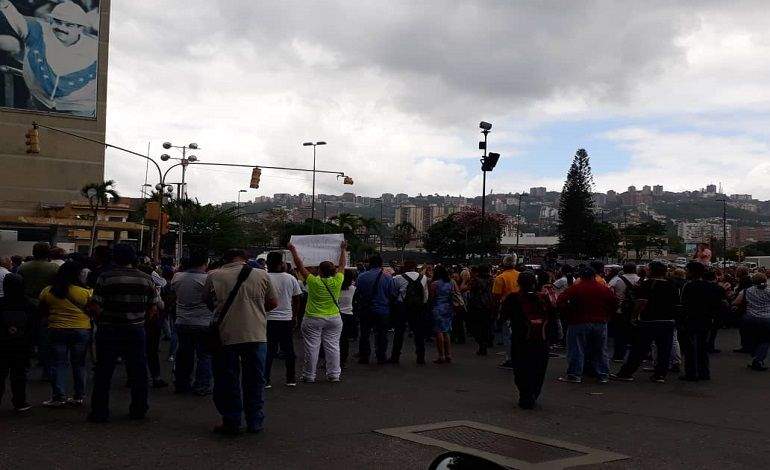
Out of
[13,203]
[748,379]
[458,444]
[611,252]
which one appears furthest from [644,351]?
[611,252]

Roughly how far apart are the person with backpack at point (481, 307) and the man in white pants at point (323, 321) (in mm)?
4939

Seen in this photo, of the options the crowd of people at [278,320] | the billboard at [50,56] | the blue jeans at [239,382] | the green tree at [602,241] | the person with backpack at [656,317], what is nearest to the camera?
the blue jeans at [239,382]

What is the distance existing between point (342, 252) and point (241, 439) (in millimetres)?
5677

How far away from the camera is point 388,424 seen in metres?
8.24

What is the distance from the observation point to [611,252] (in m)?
103

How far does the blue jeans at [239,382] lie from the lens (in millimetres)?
7645

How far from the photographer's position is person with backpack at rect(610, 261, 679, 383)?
11.8 metres

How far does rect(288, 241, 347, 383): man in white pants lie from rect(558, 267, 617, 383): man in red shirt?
336 cm

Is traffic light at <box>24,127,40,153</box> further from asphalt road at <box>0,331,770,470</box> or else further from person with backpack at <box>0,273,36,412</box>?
person with backpack at <box>0,273,36,412</box>

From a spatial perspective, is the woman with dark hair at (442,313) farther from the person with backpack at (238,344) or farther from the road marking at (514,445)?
the person with backpack at (238,344)

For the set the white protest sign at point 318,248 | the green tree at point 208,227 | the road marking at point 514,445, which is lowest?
the road marking at point 514,445

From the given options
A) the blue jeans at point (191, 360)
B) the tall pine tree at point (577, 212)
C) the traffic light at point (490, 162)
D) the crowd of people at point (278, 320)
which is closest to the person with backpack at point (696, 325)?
the crowd of people at point (278, 320)

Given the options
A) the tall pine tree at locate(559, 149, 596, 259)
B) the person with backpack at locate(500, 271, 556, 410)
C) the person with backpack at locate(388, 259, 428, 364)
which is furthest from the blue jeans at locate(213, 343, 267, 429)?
the tall pine tree at locate(559, 149, 596, 259)

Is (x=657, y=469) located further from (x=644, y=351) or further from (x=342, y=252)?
(x=342, y=252)
